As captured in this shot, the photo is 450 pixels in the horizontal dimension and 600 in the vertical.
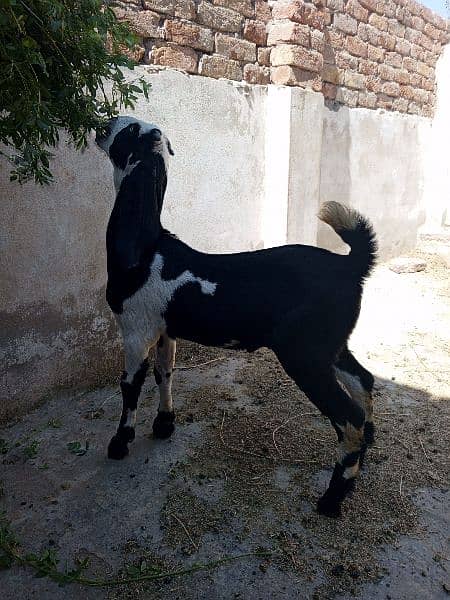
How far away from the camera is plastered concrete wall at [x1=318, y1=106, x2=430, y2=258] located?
571 cm

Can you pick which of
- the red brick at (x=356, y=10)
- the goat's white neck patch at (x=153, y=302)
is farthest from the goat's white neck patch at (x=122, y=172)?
the red brick at (x=356, y=10)

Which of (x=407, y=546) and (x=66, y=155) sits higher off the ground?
(x=66, y=155)

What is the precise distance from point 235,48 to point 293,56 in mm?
581

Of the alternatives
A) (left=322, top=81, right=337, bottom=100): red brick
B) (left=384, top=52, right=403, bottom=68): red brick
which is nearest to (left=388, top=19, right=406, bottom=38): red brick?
(left=384, top=52, right=403, bottom=68): red brick

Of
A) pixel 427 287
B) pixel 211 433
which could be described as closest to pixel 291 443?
pixel 211 433

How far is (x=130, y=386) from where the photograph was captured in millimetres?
2613

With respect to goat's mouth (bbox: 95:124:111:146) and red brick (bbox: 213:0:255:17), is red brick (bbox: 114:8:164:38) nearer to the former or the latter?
red brick (bbox: 213:0:255:17)

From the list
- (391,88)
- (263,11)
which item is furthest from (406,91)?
(263,11)

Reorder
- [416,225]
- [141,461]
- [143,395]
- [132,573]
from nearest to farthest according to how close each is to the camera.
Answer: [132,573] < [141,461] < [143,395] < [416,225]

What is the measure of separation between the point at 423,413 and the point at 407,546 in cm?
129

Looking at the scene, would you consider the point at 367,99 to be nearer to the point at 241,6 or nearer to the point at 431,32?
the point at 431,32

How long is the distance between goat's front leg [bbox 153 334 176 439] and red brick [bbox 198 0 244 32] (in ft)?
8.67

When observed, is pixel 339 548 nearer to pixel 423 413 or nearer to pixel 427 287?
pixel 423 413

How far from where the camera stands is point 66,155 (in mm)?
3146
